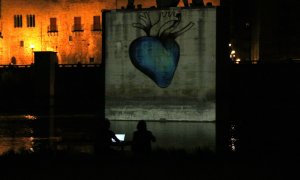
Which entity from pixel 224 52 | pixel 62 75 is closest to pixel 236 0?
pixel 62 75

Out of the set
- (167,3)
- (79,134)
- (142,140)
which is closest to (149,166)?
(142,140)

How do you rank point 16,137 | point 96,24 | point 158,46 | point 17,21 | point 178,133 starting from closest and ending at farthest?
point 16,137, point 178,133, point 158,46, point 96,24, point 17,21

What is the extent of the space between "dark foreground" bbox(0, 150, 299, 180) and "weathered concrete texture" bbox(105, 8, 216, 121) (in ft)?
51.0

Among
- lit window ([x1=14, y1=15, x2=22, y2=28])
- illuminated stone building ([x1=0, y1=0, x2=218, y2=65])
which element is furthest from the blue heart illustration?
lit window ([x1=14, y1=15, x2=22, y2=28])

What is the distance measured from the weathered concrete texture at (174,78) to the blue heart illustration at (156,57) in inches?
8.4

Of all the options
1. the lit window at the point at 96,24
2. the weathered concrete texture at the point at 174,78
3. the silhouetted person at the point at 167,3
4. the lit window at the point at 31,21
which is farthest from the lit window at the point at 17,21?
the silhouetted person at the point at 167,3

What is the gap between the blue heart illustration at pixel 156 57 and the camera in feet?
98.1

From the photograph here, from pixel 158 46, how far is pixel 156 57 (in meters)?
0.51

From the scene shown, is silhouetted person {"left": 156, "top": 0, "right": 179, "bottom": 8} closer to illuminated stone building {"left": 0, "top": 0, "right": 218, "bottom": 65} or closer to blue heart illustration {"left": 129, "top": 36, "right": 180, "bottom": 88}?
blue heart illustration {"left": 129, "top": 36, "right": 180, "bottom": 88}

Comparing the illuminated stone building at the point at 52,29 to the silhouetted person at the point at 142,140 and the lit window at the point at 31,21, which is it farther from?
the silhouetted person at the point at 142,140

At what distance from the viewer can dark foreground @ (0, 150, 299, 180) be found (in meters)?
11.3

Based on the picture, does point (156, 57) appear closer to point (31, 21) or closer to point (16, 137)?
point (16, 137)

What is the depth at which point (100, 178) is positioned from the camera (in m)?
11.1

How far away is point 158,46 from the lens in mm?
30109
